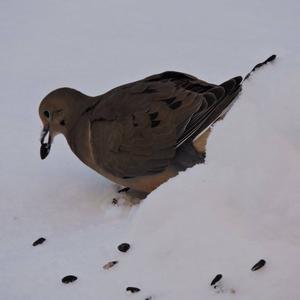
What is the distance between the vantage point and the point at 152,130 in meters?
5.04

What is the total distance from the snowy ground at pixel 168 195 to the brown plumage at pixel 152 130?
207mm

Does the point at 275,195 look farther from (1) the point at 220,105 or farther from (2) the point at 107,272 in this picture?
(1) the point at 220,105

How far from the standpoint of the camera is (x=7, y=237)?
15.2 ft

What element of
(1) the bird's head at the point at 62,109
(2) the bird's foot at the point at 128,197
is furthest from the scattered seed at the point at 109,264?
(1) the bird's head at the point at 62,109

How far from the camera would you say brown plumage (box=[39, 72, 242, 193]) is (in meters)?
5.03

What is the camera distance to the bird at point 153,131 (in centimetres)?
503

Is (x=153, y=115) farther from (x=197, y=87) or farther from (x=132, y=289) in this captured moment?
(x=132, y=289)

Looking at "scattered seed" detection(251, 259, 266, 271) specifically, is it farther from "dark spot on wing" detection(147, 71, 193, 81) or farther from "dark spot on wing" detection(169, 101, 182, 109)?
"dark spot on wing" detection(147, 71, 193, 81)

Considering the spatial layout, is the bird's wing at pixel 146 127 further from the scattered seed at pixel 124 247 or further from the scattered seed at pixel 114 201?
the scattered seed at pixel 124 247

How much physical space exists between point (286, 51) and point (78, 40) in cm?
168

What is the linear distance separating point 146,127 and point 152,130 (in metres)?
0.04

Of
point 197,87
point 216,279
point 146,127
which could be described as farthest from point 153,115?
point 216,279

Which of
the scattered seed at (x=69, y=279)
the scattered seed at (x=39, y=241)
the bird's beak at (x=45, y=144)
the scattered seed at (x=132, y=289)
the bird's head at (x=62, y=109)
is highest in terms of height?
the bird's head at (x=62, y=109)

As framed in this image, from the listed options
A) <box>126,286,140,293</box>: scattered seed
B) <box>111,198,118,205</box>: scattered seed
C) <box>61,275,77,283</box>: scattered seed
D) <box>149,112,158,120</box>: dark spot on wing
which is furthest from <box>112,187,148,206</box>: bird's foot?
<box>126,286,140,293</box>: scattered seed
